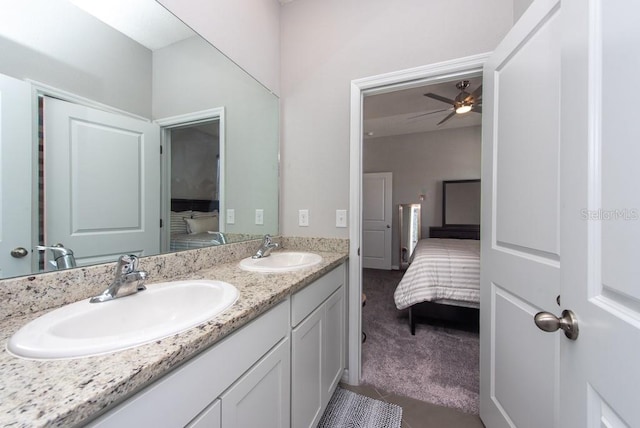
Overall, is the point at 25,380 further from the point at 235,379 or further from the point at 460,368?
the point at 460,368

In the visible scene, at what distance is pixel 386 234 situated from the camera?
16.0ft

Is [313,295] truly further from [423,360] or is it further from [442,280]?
[442,280]

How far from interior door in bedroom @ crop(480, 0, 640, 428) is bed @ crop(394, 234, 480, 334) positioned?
3.54ft

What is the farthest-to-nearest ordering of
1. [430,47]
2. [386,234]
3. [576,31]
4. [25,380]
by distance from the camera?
1. [386,234]
2. [430,47]
3. [576,31]
4. [25,380]

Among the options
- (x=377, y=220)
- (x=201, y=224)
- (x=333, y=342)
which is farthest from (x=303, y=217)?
(x=377, y=220)

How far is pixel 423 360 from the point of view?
1.88 meters

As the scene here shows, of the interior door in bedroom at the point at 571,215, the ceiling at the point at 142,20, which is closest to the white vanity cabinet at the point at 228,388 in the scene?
the interior door in bedroom at the point at 571,215

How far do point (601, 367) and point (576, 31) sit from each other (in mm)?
703

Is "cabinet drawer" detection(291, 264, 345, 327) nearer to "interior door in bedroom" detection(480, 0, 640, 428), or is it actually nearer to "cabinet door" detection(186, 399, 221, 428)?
"cabinet door" detection(186, 399, 221, 428)

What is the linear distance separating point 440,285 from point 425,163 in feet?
10.4

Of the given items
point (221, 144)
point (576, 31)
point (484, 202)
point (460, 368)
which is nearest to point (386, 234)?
point (460, 368)

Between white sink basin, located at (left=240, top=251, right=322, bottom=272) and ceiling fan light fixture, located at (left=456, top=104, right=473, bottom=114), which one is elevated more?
ceiling fan light fixture, located at (left=456, top=104, right=473, bottom=114)

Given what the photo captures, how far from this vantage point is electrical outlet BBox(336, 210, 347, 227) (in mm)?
1621

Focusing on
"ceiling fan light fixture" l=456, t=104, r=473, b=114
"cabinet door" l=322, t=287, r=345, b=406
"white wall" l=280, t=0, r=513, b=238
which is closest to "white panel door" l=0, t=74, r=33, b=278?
"cabinet door" l=322, t=287, r=345, b=406
